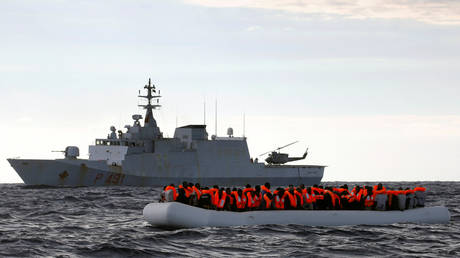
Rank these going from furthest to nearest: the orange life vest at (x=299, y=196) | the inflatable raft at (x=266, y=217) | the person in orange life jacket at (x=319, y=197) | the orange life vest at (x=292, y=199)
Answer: the person in orange life jacket at (x=319, y=197) < the orange life vest at (x=299, y=196) < the orange life vest at (x=292, y=199) < the inflatable raft at (x=266, y=217)

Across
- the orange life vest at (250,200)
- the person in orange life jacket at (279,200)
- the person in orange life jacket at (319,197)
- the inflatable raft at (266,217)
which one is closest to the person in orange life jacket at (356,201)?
the inflatable raft at (266,217)

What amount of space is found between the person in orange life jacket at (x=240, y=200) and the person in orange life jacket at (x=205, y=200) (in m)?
1.01

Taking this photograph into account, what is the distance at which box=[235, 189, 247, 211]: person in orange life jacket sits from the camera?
27188 mm

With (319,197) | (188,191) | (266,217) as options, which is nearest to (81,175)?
(188,191)

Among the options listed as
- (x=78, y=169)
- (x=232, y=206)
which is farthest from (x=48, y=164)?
(x=232, y=206)

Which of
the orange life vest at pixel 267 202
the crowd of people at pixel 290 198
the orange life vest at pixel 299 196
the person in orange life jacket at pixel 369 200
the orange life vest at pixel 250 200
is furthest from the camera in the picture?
the person in orange life jacket at pixel 369 200

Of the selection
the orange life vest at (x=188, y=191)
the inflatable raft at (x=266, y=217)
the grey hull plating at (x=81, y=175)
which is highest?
the grey hull plating at (x=81, y=175)

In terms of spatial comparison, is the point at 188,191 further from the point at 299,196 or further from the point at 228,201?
the point at 299,196

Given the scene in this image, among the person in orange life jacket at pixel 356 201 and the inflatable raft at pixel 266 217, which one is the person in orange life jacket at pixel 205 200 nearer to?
the inflatable raft at pixel 266 217

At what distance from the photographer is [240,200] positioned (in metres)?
27.2

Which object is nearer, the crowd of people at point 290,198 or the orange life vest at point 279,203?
the crowd of people at point 290,198

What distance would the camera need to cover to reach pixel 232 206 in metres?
27.3

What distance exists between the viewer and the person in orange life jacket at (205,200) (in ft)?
88.6

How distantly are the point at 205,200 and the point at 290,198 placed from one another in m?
3.33
